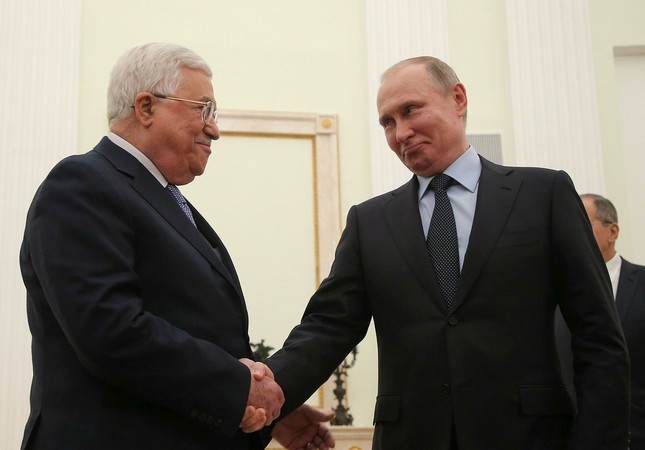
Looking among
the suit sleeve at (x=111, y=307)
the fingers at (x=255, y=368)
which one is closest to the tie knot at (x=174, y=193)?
the suit sleeve at (x=111, y=307)

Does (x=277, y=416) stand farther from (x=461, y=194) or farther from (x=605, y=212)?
(x=605, y=212)

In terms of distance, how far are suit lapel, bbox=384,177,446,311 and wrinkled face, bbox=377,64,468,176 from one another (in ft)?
0.40

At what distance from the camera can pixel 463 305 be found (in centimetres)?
266

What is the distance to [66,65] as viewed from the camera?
7.25 metres

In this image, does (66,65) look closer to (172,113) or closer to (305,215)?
(305,215)

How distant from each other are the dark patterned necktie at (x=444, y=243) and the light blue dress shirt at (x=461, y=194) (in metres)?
0.02

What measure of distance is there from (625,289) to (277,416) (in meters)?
3.02

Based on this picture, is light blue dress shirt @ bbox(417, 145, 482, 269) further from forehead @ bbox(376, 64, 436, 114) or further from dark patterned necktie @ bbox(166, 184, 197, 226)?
dark patterned necktie @ bbox(166, 184, 197, 226)

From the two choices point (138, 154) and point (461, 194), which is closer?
point (138, 154)

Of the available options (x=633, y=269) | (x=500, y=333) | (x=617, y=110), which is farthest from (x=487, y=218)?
(x=617, y=110)

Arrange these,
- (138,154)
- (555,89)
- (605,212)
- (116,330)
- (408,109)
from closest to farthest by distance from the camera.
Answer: (116,330) < (138,154) < (408,109) < (605,212) < (555,89)

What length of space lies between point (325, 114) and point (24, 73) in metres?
2.76

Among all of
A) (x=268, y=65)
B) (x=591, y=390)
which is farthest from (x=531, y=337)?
(x=268, y=65)

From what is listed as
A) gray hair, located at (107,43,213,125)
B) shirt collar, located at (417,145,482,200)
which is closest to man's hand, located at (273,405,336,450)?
shirt collar, located at (417,145,482,200)
